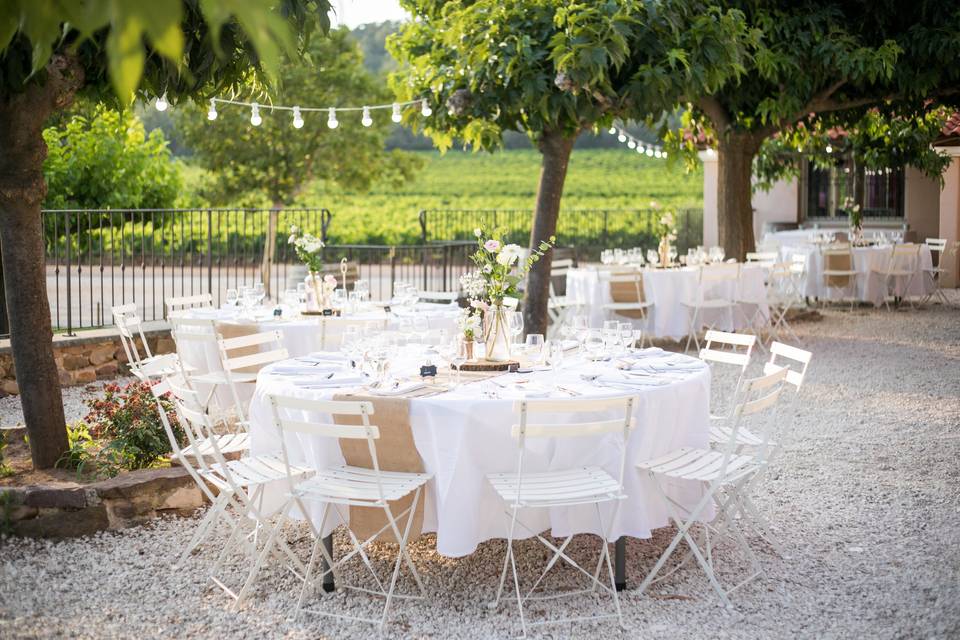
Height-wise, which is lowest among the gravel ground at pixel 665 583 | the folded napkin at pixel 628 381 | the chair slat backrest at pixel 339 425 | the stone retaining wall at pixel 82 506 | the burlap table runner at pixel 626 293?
the gravel ground at pixel 665 583

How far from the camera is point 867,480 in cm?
623

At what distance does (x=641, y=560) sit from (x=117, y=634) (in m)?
2.27

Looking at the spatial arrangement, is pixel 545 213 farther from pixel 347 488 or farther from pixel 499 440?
pixel 347 488

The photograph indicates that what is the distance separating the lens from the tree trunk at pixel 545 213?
989cm

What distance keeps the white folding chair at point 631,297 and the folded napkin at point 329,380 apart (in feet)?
20.4

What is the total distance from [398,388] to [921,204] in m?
17.9

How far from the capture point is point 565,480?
169 inches

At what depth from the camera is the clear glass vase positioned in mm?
5352

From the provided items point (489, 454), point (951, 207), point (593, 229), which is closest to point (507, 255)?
point (489, 454)

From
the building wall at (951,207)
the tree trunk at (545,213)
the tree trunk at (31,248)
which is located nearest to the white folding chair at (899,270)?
the building wall at (951,207)

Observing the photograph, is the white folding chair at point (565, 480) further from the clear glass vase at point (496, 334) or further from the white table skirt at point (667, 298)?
the white table skirt at point (667, 298)

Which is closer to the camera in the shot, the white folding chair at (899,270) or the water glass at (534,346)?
the water glass at (534,346)

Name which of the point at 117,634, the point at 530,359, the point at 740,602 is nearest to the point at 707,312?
the point at 530,359

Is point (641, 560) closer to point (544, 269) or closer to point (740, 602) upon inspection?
point (740, 602)
